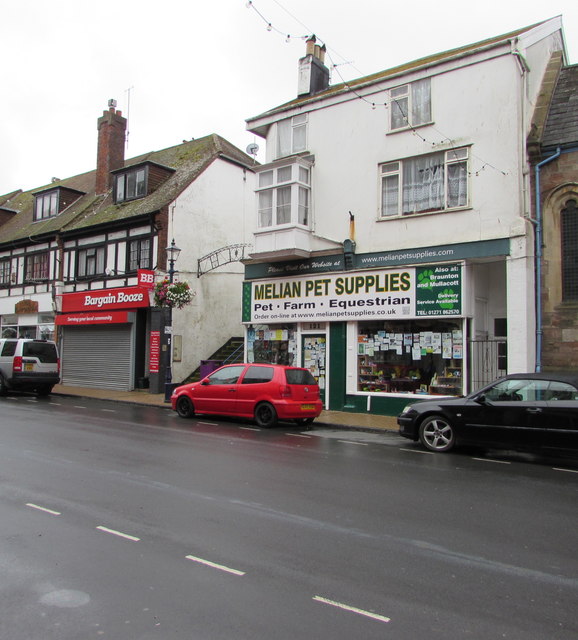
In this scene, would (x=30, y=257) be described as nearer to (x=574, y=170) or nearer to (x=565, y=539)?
(x=574, y=170)

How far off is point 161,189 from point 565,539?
72.5 feet

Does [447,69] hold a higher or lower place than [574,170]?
higher

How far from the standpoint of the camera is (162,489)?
7.00 metres

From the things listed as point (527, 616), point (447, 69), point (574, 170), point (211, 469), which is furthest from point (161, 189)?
point (527, 616)

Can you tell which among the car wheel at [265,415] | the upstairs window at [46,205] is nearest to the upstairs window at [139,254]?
the upstairs window at [46,205]

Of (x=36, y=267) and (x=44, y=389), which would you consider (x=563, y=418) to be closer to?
(x=44, y=389)

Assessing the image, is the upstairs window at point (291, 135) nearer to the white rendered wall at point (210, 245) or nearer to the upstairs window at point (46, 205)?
the white rendered wall at point (210, 245)

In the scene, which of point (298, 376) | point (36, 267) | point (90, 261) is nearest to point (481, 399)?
point (298, 376)

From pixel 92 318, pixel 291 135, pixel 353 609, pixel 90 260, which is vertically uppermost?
pixel 291 135

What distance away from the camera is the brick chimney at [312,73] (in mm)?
19766

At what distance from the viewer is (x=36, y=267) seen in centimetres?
2848

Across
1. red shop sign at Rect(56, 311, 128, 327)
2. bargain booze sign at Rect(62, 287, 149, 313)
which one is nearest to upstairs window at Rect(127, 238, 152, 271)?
bargain booze sign at Rect(62, 287, 149, 313)

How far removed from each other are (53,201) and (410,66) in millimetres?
20384

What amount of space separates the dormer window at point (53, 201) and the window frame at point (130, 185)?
503 cm
